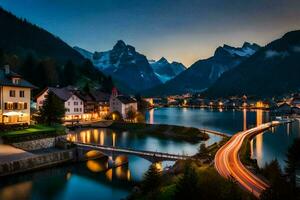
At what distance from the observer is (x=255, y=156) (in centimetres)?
6203

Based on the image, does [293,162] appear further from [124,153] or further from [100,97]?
[100,97]

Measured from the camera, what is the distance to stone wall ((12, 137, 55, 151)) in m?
48.9

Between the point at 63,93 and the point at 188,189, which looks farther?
the point at 63,93

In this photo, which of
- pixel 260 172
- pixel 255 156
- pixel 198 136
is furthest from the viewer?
pixel 198 136

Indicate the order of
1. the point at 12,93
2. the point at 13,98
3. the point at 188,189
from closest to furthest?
1. the point at 188,189
2. the point at 12,93
3. the point at 13,98

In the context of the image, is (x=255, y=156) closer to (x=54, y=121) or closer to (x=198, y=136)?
(x=198, y=136)

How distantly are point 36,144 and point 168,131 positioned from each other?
140ft

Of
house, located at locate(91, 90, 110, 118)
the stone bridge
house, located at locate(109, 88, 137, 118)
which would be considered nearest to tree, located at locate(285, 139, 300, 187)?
the stone bridge

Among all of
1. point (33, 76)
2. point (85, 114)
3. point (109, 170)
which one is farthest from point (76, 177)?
point (33, 76)

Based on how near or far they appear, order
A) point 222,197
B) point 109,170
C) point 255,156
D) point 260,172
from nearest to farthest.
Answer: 1. point 222,197
2. point 260,172
3. point 109,170
4. point 255,156

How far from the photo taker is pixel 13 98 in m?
56.2

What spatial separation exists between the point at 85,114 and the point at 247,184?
8061cm

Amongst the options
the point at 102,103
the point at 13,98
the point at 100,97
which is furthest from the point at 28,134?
the point at 100,97

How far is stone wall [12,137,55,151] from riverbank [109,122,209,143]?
34.7 meters
